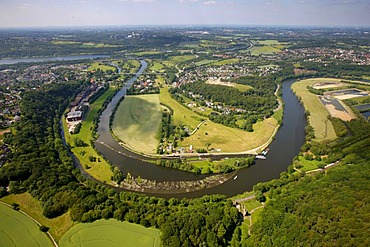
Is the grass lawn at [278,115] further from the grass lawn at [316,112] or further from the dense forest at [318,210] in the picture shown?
the dense forest at [318,210]

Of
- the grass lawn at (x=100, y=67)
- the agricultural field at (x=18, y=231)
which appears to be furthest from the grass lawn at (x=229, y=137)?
the grass lawn at (x=100, y=67)

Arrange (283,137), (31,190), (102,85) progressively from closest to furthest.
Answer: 1. (31,190)
2. (283,137)
3. (102,85)

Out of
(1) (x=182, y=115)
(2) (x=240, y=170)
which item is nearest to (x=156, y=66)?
(1) (x=182, y=115)

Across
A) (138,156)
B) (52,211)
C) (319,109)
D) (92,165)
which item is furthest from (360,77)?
(52,211)

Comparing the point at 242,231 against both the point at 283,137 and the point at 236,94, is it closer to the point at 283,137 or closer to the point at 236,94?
the point at 283,137

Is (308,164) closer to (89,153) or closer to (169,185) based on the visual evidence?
(169,185)

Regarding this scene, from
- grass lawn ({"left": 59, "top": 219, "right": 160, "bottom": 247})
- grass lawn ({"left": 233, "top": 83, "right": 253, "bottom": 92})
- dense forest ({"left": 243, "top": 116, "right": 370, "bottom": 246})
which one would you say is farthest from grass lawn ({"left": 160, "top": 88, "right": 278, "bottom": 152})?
grass lawn ({"left": 233, "top": 83, "right": 253, "bottom": 92})

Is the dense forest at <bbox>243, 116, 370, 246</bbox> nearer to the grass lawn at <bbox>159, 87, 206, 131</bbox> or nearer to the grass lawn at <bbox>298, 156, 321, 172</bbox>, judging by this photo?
the grass lawn at <bbox>298, 156, 321, 172</bbox>
